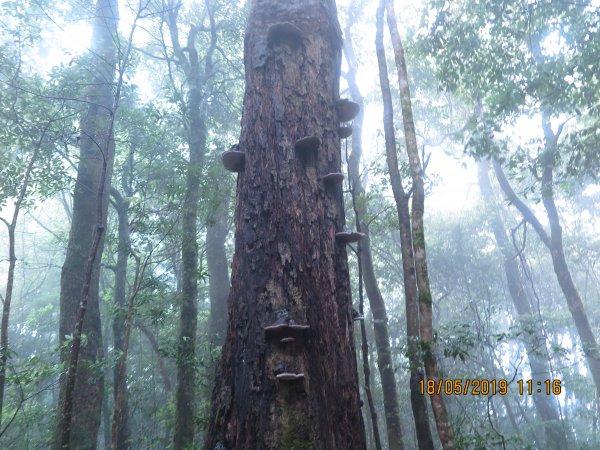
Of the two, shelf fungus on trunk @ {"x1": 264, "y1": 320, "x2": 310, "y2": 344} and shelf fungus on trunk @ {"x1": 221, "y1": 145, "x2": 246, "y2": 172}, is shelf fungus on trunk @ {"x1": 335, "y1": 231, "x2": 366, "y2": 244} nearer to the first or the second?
shelf fungus on trunk @ {"x1": 264, "y1": 320, "x2": 310, "y2": 344}

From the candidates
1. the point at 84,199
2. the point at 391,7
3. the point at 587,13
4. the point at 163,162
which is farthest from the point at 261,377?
the point at 587,13

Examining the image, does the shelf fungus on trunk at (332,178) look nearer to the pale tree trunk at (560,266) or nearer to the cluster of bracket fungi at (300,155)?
the cluster of bracket fungi at (300,155)

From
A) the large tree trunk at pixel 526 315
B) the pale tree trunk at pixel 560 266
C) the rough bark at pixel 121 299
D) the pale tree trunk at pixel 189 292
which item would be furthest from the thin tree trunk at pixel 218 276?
the pale tree trunk at pixel 560 266

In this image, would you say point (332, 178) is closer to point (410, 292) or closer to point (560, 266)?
point (410, 292)

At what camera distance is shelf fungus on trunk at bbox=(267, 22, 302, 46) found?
9.50ft

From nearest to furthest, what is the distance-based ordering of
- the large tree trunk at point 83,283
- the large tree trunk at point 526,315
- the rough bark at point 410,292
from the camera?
the rough bark at point 410,292, the large tree trunk at point 83,283, the large tree trunk at point 526,315

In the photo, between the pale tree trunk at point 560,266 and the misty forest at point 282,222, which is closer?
the misty forest at point 282,222

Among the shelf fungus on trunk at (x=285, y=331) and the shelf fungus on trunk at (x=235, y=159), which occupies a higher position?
the shelf fungus on trunk at (x=235, y=159)

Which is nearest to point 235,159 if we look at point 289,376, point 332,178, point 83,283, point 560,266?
point 332,178

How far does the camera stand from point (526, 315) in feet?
45.4

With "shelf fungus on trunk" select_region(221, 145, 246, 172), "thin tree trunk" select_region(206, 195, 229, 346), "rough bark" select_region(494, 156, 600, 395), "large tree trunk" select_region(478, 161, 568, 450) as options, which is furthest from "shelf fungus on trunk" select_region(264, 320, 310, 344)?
"rough bark" select_region(494, 156, 600, 395)

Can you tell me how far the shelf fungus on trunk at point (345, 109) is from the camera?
2939mm

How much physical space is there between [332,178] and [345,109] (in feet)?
2.31

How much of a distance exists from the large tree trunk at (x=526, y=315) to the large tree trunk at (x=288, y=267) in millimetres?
6913
